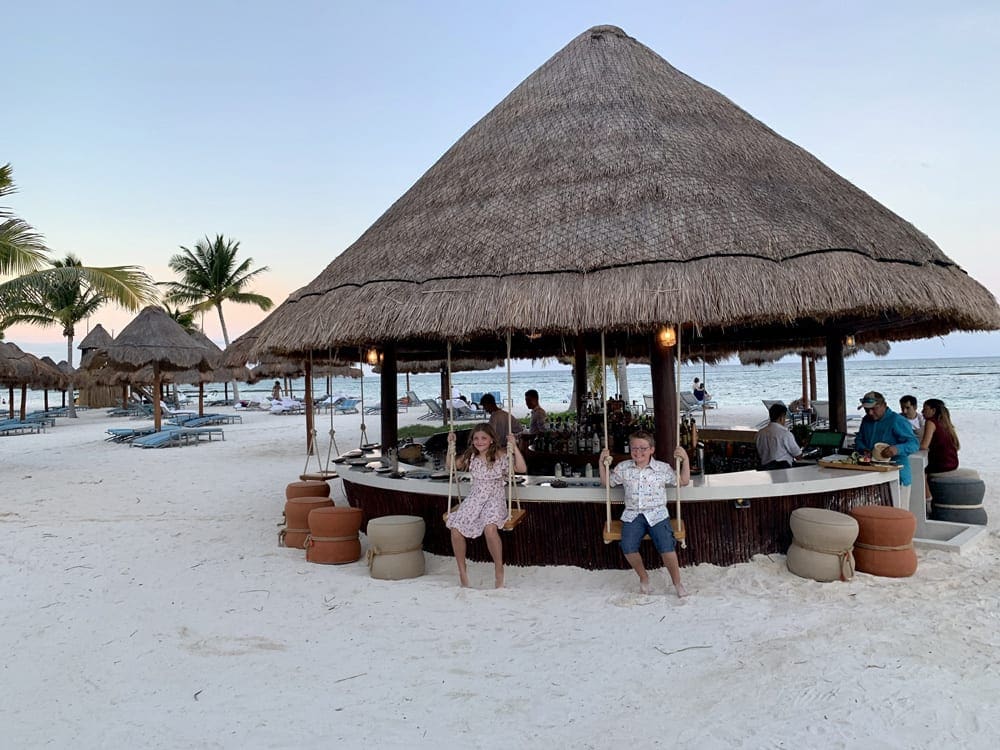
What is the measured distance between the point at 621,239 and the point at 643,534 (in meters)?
2.48

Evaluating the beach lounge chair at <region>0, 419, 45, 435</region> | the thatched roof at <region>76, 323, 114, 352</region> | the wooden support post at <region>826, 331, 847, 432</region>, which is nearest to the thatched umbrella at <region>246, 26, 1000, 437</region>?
the wooden support post at <region>826, 331, 847, 432</region>

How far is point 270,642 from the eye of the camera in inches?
163

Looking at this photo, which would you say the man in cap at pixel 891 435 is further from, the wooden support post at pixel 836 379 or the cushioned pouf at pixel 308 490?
the cushioned pouf at pixel 308 490

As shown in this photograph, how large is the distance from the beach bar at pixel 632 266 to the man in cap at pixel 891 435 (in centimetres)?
21

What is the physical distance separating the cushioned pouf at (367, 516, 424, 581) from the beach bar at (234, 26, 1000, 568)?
1.98ft

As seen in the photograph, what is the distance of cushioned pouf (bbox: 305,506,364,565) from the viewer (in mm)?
5801

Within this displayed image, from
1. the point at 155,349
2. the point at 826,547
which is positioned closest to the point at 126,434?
the point at 155,349

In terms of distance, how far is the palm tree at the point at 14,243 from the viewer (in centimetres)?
1218

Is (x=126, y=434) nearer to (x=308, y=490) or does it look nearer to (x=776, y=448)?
(x=308, y=490)

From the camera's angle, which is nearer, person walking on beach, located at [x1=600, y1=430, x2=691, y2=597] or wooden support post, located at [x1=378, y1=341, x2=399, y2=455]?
person walking on beach, located at [x1=600, y1=430, x2=691, y2=597]

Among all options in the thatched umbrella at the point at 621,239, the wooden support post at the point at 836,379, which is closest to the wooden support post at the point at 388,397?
the thatched umbrella at the point at 621,239

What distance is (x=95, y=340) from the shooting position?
95.8ft

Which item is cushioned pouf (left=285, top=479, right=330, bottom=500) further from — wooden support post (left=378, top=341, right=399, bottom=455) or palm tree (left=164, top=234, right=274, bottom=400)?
palm tree (left=164, top=234, right=274, bottom=400)

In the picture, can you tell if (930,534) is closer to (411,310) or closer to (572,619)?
(572,619)
